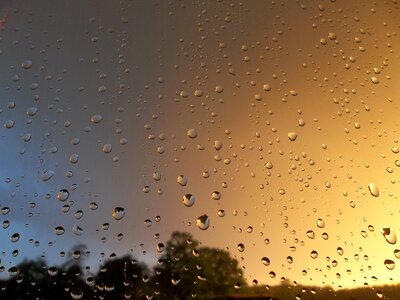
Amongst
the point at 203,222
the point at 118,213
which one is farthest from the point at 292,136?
the point at 118,213

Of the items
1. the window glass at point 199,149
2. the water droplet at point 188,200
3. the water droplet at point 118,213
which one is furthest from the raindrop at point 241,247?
the water droplet at point 118,213

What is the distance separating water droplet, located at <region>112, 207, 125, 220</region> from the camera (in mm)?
622

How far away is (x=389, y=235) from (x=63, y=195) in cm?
60

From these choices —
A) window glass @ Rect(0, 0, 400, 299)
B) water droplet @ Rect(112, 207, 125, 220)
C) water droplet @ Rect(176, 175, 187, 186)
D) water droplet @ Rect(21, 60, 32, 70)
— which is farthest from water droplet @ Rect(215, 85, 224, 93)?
water droplet @ Rect(21, 60, 32, 70)

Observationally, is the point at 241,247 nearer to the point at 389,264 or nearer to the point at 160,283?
the point at 160,283

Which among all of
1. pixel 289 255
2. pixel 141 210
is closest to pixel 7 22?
pixel 141 210

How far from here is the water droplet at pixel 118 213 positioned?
622mm

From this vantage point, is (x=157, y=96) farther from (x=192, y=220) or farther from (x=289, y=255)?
(x=289, y=255)

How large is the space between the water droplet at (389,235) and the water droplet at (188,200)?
346mm

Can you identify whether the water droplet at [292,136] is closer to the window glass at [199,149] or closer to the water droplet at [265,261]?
the window glass at [199,149]

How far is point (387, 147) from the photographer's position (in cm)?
70

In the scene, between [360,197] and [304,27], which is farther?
[304,27]

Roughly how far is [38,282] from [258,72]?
59cm

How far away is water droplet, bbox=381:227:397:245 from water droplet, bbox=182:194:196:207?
0.35 m
